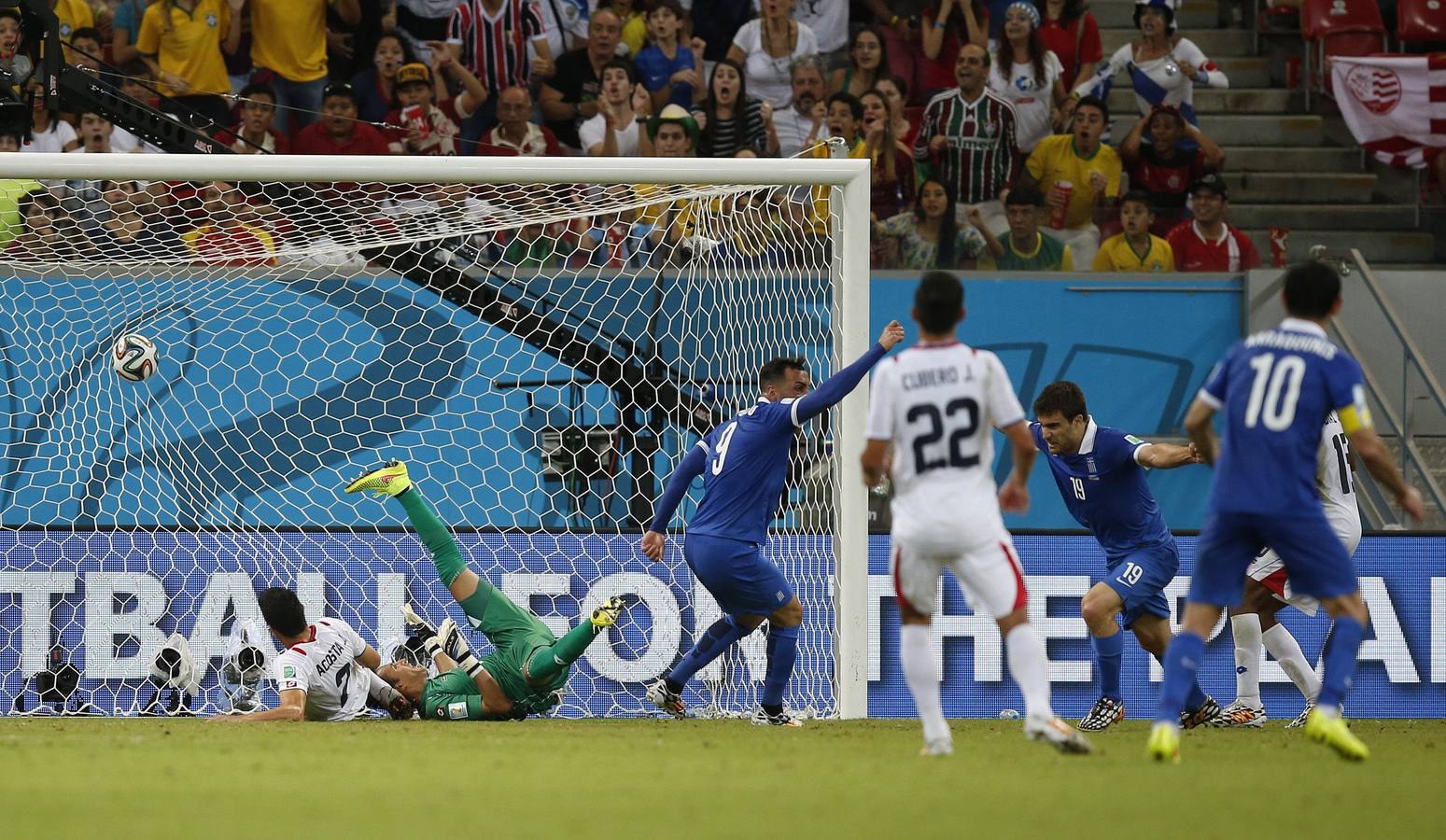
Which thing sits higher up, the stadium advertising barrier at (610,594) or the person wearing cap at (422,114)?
the person wearing cap at (422,114)

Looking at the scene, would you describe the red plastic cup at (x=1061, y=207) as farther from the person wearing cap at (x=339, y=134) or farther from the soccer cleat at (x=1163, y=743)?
the soccer cleat at (x=1163, y=743)

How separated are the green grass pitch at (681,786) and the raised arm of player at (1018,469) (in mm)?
961

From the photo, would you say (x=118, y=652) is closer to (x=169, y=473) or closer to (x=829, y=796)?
(x=169, y=473)

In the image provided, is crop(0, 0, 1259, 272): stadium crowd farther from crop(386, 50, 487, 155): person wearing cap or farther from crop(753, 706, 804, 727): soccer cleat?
crop(753, 706, 804, 727): soccer cleat

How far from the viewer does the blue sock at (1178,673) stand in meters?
6.04

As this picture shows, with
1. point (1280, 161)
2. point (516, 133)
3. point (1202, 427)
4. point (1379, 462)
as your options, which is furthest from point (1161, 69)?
point (1379, 462)

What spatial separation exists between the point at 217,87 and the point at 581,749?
842cm

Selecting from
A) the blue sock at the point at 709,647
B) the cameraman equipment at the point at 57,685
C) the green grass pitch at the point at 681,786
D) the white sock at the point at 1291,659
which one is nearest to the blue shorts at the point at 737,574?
the blue sock at the point at 709,647

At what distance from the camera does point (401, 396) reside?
36.2ft

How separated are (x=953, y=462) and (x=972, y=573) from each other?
16.7 inches

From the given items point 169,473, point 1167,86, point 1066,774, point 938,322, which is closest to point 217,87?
point 169,473

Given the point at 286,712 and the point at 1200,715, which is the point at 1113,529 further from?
the point at 286,712

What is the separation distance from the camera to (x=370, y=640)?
10.2m


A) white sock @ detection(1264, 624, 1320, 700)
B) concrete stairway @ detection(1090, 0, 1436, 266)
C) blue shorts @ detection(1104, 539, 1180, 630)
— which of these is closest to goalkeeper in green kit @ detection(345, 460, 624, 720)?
blue shorts @ detection(1104, 539, 1180, 630)
